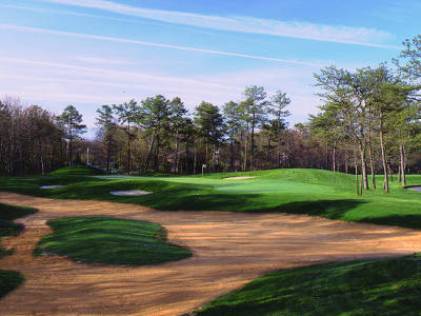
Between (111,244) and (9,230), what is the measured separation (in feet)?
23.4

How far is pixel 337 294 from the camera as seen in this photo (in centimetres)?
743

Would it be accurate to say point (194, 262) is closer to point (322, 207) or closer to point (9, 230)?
point (9, 230)

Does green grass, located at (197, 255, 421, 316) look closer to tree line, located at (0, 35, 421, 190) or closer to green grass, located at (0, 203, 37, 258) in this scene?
green grass, located at (0, 203, 37, 258)

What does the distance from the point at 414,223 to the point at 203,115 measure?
6388 cm

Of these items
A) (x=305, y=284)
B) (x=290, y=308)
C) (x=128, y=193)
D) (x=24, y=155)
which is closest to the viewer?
(x=290, y=308)

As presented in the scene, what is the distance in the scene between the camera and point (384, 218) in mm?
21062

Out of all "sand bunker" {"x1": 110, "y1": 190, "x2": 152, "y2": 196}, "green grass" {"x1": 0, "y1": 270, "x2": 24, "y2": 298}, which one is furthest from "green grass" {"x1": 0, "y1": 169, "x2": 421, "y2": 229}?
"green grass" {"x1": 0, "y1": 270, "x2": 24, "y2": 298}

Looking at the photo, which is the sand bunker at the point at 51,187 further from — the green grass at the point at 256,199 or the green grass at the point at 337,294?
the green grass at the point at 337,294

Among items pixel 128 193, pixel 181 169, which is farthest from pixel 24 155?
pixel 128 193

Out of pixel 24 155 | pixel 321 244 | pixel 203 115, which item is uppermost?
pixel 203 115

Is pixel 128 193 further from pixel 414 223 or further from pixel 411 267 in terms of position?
pixel 411 267

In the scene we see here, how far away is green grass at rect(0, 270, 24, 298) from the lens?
34.0 ft

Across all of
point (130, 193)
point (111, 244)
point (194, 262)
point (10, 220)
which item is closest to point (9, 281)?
point (111, 244)

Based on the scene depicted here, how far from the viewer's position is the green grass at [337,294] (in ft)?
21.1
